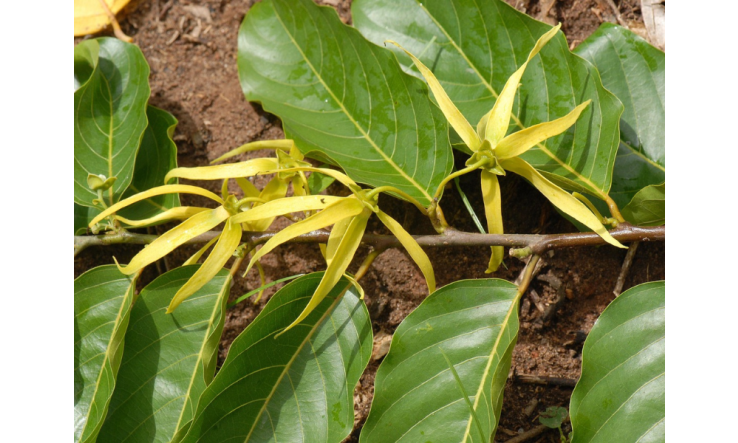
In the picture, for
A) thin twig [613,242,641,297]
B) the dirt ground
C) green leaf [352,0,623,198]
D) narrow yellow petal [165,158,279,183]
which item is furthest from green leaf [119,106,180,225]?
thin twig [613,242,641,297]

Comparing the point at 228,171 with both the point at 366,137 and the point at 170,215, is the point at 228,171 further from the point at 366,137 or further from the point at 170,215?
the point at 366,137

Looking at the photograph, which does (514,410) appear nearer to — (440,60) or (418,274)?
(418,274)

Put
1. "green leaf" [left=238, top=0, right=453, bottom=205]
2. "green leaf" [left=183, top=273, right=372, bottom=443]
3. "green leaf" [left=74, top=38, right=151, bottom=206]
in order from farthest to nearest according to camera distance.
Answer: "green leaf" [left=74, top=38, right=151, bottom=206] < "green leaf" [left=238, top=0, right=453, bottom=205] < "green leaf" [left=183, top=273, right=372, bottom=443]

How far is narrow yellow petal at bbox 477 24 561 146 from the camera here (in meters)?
1.18

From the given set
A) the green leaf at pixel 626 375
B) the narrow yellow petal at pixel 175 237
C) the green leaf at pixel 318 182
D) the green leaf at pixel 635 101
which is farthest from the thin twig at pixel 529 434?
the narrow yellow petal at pixel 175 237

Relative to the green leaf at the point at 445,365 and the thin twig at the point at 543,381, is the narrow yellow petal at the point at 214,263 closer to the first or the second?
the green leaf at the point at 445,365

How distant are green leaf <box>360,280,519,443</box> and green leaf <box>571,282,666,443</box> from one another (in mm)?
189

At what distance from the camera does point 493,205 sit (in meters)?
1.28

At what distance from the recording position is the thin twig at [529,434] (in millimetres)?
1598

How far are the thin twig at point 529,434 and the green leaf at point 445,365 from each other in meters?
0.46

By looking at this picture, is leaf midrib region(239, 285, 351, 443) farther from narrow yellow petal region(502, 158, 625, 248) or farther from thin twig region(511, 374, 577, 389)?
thin twig region(511, 374, 577, 389)

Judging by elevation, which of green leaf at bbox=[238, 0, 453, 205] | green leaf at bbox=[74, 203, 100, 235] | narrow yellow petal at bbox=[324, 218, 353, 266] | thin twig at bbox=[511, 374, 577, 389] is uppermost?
green leaf at bbox=[238, 0, 453, 205]

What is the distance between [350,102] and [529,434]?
3.60 feet

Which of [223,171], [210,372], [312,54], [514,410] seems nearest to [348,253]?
[223,171]
